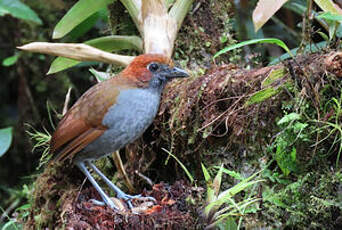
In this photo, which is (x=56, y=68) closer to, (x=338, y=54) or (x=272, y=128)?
(x=272, y=128)

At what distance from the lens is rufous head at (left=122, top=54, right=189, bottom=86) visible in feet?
10.1

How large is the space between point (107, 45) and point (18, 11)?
3.33 feet

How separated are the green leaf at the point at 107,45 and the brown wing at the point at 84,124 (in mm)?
620

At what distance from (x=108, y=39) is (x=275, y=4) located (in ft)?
4.33

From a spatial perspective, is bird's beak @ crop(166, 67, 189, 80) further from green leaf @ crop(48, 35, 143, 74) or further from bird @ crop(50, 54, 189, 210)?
green leaf @ crop(48, 35, 143, 74)

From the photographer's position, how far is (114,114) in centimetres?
299

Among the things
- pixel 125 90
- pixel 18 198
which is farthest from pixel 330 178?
pixel 18 198

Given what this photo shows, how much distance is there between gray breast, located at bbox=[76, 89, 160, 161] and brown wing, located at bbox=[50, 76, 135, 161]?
4 centimetres

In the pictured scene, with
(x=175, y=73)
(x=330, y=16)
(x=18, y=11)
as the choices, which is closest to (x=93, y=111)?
(x=175, y=73)

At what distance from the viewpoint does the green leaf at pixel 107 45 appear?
11.9ft

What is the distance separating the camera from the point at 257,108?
2.66 m

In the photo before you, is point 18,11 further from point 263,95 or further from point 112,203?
point 263,95

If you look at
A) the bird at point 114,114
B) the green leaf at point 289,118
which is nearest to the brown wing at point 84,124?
the bird at point 114,114

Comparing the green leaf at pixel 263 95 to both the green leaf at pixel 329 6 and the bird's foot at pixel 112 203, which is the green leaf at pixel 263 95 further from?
the bird's foot at pixel 112 203
